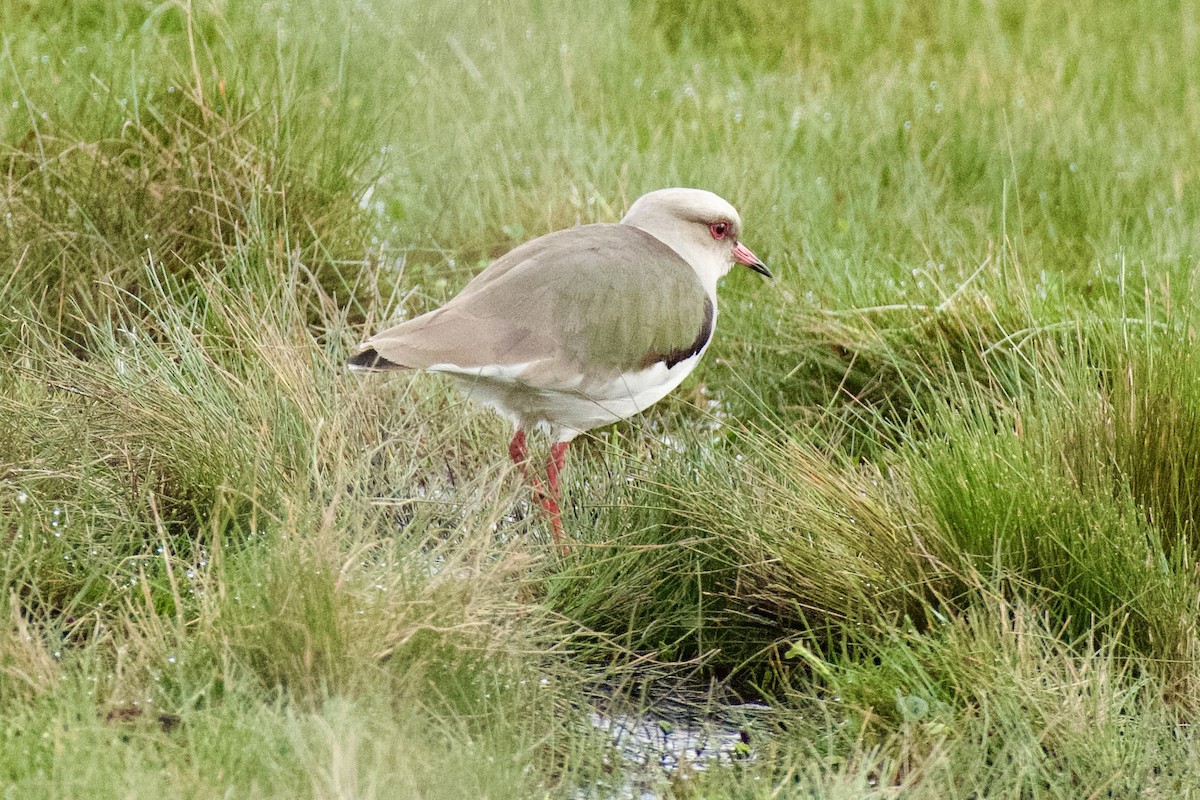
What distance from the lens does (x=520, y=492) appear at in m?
4.01

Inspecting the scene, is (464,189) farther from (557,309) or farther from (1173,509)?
(1173,509)

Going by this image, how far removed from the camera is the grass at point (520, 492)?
300 centimetres

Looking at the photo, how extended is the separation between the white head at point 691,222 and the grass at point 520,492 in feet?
1.57

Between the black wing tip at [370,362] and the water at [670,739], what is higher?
the black wing tip at [370,362]

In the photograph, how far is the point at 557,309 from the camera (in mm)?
3969

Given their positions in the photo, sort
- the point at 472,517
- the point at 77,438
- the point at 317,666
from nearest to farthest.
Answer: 1. the point at 317,666
2. the point at 472,517
3. the point at 77,438

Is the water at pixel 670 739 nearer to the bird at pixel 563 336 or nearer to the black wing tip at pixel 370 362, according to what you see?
the bird at pixel 563 336

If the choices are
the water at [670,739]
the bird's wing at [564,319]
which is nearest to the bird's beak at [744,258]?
the bird's wing at [564,319]

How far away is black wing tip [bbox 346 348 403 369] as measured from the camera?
3693 millimetres

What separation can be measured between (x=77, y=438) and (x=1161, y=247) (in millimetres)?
4156

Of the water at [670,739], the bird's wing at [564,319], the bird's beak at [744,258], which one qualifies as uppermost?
the bird's wing at [564,319]

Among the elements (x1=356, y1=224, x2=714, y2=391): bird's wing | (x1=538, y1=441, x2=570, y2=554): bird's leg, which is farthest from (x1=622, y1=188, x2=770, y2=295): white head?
(x1=538, y1=441, x2=570, y2=554): bird's leg

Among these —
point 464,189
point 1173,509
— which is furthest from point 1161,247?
point 464,189

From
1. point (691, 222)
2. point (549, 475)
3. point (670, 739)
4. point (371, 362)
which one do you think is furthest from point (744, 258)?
point (670, 739)
